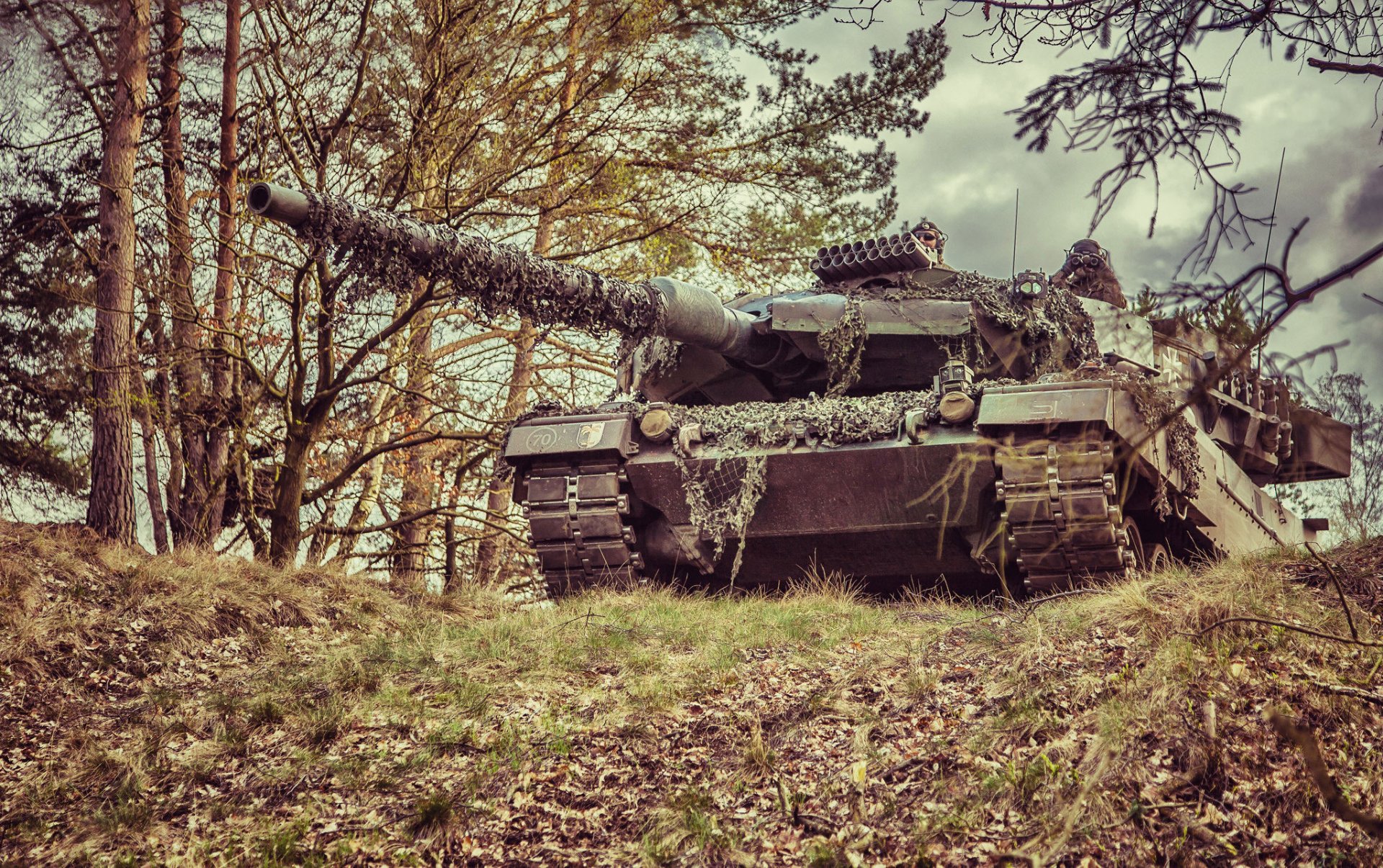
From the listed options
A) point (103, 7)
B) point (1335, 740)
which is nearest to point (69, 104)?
point (103, 7)

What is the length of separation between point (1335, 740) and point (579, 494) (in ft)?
16.6

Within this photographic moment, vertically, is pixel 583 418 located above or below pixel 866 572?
above

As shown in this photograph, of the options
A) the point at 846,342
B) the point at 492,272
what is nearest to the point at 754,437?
the point at 846,342

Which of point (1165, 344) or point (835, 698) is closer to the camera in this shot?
point (835, 698)

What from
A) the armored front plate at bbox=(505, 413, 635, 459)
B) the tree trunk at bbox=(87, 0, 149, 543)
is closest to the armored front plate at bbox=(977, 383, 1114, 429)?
the armored front plate at bbox=(505, 413, 635, 459)

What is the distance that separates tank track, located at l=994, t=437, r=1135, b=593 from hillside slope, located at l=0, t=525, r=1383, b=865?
82cm

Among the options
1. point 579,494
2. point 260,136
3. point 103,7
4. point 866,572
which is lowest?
point 866,572

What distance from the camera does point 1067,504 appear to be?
7590 mm

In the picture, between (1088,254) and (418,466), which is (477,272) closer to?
(1088,254)

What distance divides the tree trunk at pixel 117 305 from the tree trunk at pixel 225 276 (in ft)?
2.47

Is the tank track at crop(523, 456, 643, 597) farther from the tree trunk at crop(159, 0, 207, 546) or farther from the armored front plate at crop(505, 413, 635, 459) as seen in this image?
the tree trunk at crop(159, 0, 207, 546)

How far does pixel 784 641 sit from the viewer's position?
677 centimetres

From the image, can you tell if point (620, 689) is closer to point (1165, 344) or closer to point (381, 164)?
point (1165, 344)

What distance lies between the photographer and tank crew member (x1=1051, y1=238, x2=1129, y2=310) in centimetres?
999
